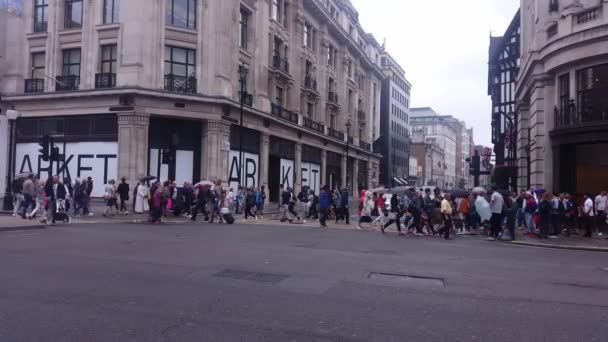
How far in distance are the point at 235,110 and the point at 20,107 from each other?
574 inches

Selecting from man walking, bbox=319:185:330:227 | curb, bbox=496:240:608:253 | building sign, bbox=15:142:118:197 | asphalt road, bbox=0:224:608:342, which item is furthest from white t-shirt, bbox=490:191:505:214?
building sign, bbox=15:142:118:197

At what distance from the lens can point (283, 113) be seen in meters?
45.1

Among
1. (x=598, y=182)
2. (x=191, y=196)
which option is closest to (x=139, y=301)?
(x=191, y=196)

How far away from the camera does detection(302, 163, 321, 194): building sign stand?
1994 inches

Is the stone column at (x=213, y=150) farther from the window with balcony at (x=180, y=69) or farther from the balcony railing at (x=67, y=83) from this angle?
the balcony railing at (x=67, y=83)

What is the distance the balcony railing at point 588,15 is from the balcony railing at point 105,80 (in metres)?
26.0

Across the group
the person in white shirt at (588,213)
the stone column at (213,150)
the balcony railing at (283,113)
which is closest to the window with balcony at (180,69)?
the stone column at (213,150)

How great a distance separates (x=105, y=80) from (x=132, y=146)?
5.02 m

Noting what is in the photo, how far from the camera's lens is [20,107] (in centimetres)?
3494

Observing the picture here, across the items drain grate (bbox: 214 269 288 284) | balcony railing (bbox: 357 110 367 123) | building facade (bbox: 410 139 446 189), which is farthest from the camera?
building facade (bbox: 410 139 446 189)

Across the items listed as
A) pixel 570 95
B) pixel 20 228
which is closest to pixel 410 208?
pixel 570 95

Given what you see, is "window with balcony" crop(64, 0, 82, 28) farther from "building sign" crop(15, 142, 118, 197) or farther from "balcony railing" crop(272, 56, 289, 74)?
"balcony railing" crop(272, 56, 289, 74)

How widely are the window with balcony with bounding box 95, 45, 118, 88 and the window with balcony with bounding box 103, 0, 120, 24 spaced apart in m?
1.73

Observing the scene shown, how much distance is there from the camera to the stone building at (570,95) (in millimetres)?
21031
